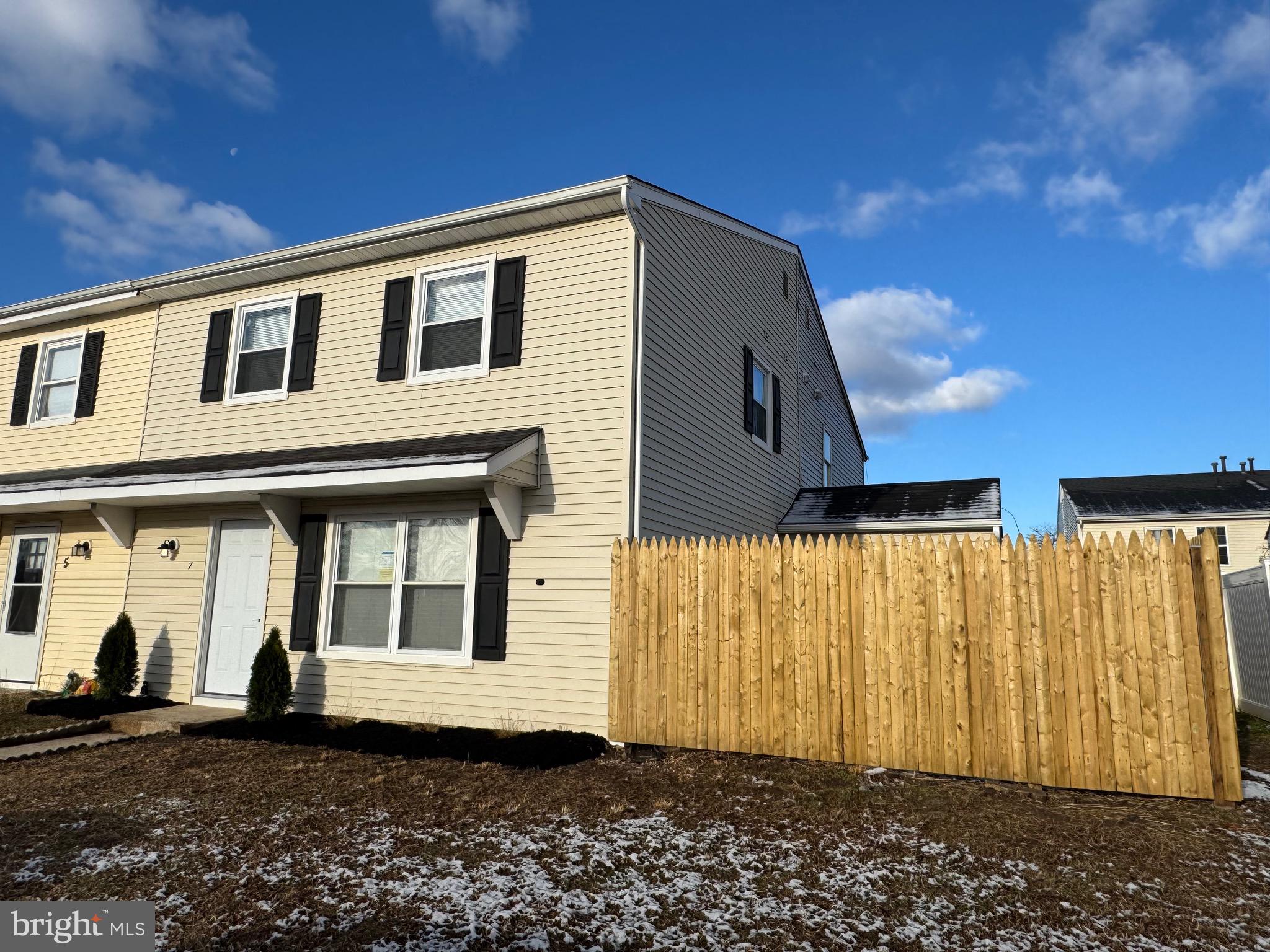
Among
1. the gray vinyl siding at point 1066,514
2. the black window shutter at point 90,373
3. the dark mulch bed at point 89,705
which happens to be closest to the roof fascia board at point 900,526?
the dark mulch bed at point 89,705

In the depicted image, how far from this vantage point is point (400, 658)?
8.17 m

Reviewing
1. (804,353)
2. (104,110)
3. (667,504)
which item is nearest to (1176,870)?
(667,504)

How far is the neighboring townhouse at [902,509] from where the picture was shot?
11180 mm

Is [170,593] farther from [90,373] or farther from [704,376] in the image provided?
[704,376]

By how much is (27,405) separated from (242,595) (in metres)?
5.92

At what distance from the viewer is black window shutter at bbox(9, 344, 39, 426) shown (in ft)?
38.5

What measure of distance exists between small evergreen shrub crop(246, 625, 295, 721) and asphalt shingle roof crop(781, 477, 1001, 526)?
25.4ft

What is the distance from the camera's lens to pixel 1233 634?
10445 mm

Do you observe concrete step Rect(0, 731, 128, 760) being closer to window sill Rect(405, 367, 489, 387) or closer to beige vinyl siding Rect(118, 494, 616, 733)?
beige vinyl siding Rect(118, 494, 616, 733)

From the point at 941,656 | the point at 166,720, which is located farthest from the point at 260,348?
the point at 941,656

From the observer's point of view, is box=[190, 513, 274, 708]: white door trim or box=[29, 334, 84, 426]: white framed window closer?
box=[190, 513, 274, 708]: white door trim

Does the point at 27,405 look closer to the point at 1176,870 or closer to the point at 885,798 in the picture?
the point at 885,798

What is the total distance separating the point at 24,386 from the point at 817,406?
14.3 metres

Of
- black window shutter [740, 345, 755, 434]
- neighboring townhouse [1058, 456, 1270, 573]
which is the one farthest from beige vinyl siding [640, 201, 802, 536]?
neighboring townhouse [1058, 456, 1270, 573]
